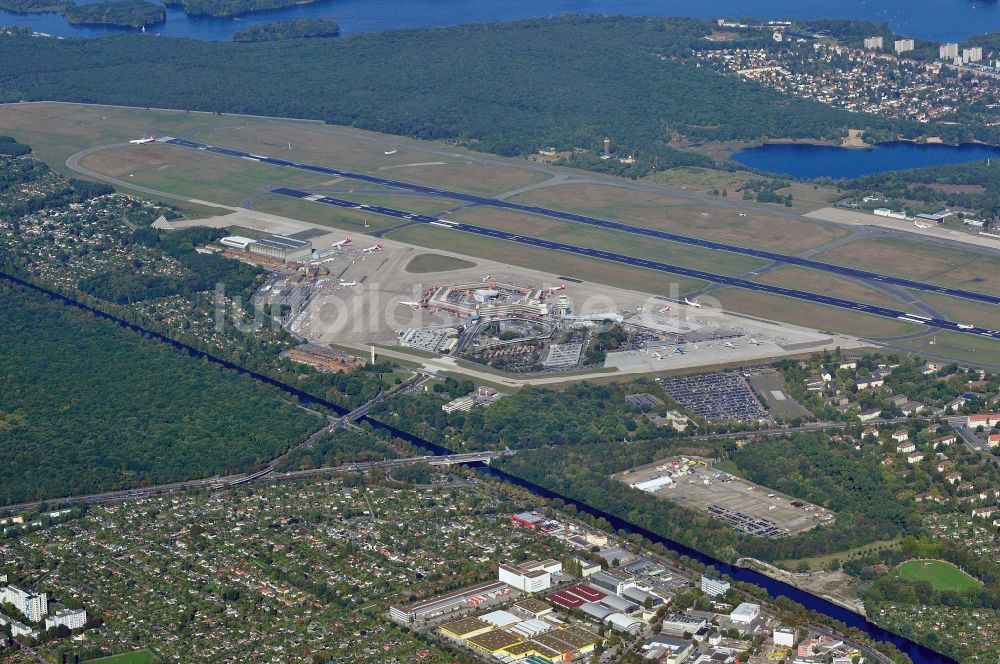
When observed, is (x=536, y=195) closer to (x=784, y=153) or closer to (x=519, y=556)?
(x=784, y=153)

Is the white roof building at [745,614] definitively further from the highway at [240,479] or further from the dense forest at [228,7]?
the dense forest at [228,7]

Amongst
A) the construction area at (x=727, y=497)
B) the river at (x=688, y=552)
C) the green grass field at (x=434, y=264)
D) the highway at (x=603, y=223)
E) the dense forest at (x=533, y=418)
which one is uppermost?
the highway at (x=603, y=223)

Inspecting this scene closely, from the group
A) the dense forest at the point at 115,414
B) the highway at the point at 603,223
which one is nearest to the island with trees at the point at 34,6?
the highway at the point at 603,223

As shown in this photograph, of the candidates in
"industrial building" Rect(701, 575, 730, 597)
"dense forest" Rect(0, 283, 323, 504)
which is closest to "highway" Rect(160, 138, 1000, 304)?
"dense forest" Rect(0, 283, 323, 504)

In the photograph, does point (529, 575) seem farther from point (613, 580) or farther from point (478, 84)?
point (478, 84)

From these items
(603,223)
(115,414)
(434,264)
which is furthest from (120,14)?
(115,414)
